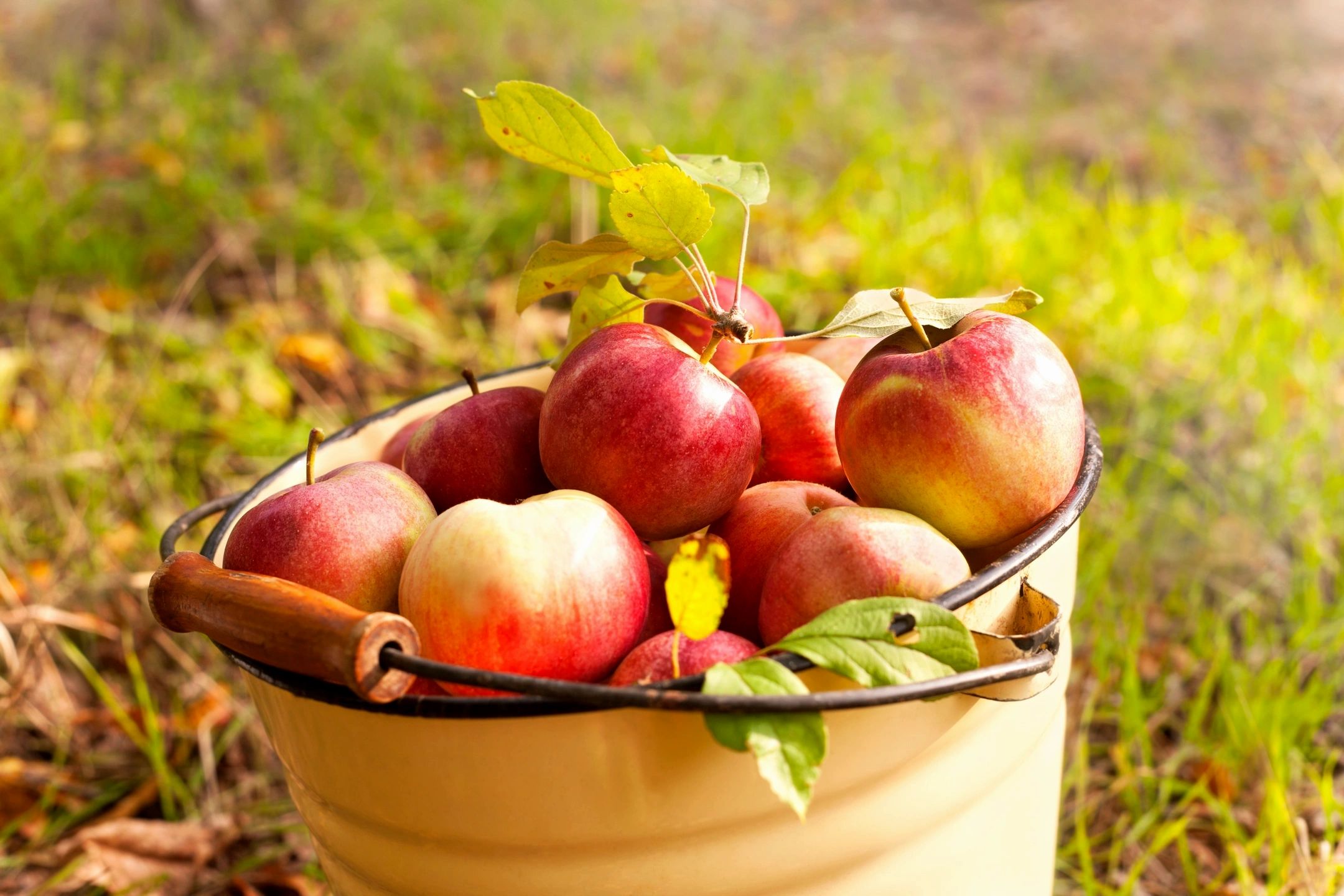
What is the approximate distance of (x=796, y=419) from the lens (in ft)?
3.48

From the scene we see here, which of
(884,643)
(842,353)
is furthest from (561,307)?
(884,643)

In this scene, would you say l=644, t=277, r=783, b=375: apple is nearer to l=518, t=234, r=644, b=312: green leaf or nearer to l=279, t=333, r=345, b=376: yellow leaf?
l=518, t=234, r=644, b=312: green leaf

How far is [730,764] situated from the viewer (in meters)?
0.75

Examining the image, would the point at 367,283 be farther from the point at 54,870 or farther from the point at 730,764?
the point at 730,764

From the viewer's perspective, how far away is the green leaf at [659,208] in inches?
35.9

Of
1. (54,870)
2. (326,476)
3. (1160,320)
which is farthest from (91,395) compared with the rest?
(1160,320)

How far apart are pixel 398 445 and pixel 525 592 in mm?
410

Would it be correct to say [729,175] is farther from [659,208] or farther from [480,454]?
[480,454]

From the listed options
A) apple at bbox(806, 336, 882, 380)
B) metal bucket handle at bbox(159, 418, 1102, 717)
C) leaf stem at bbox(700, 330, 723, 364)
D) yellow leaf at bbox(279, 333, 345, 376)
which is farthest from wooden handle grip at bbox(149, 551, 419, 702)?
yellow leaf at bbox(279, 333, 345, 376)

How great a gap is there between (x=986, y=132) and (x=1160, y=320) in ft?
4.88

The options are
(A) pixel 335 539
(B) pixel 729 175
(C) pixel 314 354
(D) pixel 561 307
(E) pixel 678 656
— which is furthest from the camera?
(D) pixel 561 307

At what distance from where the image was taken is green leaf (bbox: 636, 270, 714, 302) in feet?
3.64

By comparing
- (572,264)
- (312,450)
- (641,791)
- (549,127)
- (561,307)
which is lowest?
(561,307)

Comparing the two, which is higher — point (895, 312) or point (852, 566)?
point (895, 312)
